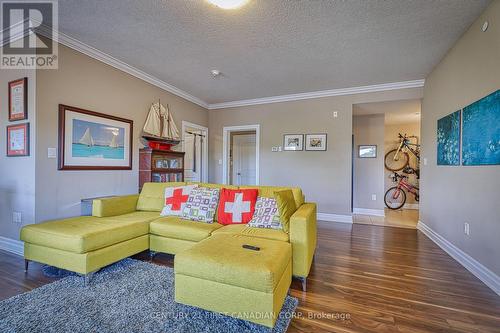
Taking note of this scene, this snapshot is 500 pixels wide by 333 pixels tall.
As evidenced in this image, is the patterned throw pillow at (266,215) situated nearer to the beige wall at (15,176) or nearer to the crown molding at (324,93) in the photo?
the beige wall at (15,176)

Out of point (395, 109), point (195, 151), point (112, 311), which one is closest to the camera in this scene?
point (112, 311)

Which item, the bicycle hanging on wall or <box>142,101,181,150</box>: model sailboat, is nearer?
<box>142,101,181,150</box>: model sailboat

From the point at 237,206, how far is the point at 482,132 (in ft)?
8.16

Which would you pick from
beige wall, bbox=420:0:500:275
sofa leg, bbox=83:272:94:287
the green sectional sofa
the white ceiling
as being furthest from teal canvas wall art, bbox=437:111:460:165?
sofa leg, bbox=83:272:94:287

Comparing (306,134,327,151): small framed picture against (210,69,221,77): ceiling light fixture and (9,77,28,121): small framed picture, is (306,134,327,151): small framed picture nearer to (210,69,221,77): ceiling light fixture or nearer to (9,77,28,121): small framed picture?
(210,69,221,77): ceiling light fixture

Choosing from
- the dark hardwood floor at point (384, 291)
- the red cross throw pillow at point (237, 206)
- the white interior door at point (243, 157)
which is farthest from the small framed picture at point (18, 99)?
the white interior door at point (243, 157)

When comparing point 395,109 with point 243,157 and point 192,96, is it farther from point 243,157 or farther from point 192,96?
point 192,96

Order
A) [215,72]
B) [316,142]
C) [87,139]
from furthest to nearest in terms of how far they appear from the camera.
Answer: [316,142]
[215,72]
[87,139]

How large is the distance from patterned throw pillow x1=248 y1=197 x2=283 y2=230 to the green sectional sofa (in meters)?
0.10

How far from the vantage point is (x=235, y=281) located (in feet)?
4.55

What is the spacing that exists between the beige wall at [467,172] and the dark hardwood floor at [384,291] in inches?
13.6

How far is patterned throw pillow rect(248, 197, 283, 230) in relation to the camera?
2.24 metres

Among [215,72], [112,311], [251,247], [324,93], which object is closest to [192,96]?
[215,72]

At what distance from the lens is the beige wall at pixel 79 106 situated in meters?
2.50
